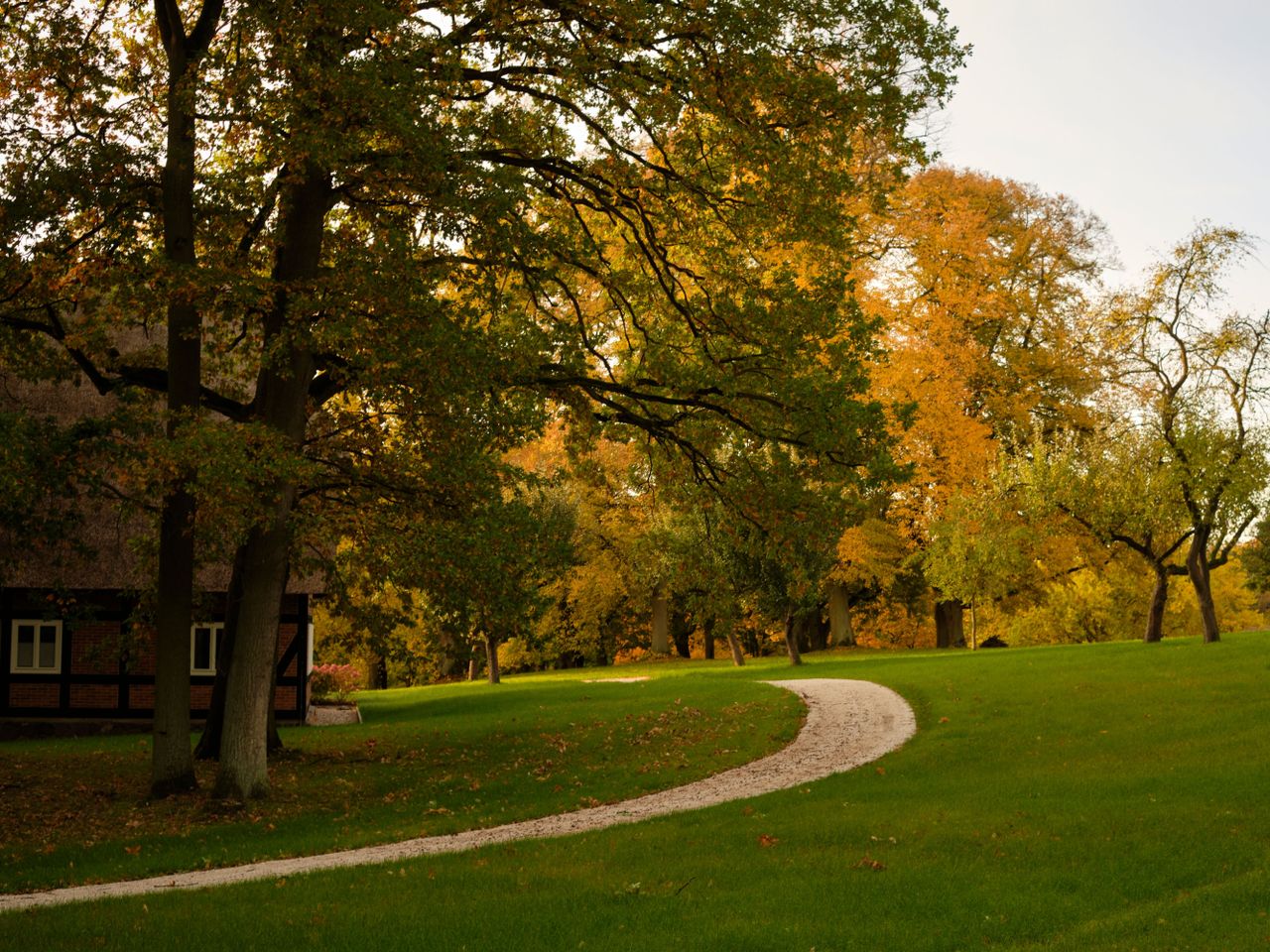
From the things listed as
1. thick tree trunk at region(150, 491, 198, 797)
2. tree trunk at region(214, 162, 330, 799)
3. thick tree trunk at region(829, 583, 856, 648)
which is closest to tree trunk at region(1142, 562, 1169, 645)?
thick tree trunk at region(829, 583, 856, 648)

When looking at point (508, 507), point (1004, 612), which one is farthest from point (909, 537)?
point (508, 507)

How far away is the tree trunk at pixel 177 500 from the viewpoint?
14555 mm

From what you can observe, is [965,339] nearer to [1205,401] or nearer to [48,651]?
[1205,401]

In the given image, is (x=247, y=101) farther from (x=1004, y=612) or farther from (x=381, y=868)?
(x=1004, y=612)

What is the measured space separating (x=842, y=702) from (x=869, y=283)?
15777 millimetres

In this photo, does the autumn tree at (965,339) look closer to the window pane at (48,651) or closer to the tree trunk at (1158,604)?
the tree trunk at (1158,604)

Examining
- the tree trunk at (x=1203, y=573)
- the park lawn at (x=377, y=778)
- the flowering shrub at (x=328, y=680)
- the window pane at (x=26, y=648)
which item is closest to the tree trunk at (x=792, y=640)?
the park lawn at (x=377, y=778)

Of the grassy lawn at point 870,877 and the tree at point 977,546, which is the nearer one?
the grassy lawn at point 870,877

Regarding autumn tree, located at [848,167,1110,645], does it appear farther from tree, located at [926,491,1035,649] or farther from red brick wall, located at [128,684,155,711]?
red brick wall, located at [128,684,155,711]

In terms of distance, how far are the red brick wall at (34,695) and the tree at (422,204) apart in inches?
454

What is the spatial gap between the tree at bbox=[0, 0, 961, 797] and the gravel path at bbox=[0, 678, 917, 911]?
3667 mm

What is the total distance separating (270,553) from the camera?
14.3 m

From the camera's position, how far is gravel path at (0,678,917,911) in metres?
10.1

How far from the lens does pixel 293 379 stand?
48.2 feet
